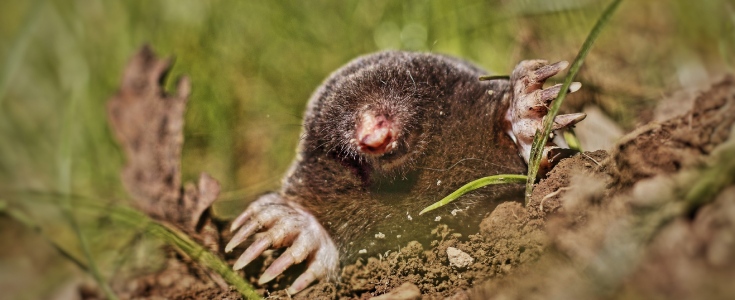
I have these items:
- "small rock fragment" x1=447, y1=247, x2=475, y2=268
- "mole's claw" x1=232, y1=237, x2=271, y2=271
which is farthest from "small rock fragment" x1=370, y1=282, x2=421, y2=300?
"mole's claw" x1=232, y1=237, x2=271, y2=271

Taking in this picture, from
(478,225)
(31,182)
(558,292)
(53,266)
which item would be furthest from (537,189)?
(31,182)

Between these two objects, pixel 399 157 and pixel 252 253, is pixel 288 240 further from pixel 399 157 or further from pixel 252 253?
pixel 399 157

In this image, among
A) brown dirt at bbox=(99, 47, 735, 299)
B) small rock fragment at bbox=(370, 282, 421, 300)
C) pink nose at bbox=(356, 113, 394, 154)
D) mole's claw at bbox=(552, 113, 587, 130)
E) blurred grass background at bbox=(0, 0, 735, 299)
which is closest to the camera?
brown dirt at bbox=(99, 47, 735, 299)

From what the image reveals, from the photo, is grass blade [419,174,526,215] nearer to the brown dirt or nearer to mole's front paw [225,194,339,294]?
the brown dirt

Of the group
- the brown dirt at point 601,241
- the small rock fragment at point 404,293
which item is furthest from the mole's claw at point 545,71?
the small rock fragment at point 404,293

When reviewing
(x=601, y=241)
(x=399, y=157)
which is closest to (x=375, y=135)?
(x=399, y=157)

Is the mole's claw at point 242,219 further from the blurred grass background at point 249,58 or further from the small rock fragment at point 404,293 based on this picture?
the small rock fragment at point 404,293

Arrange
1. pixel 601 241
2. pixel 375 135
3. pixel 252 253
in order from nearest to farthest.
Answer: pixel 601 241
pixel 375 135
pixel 252 253
